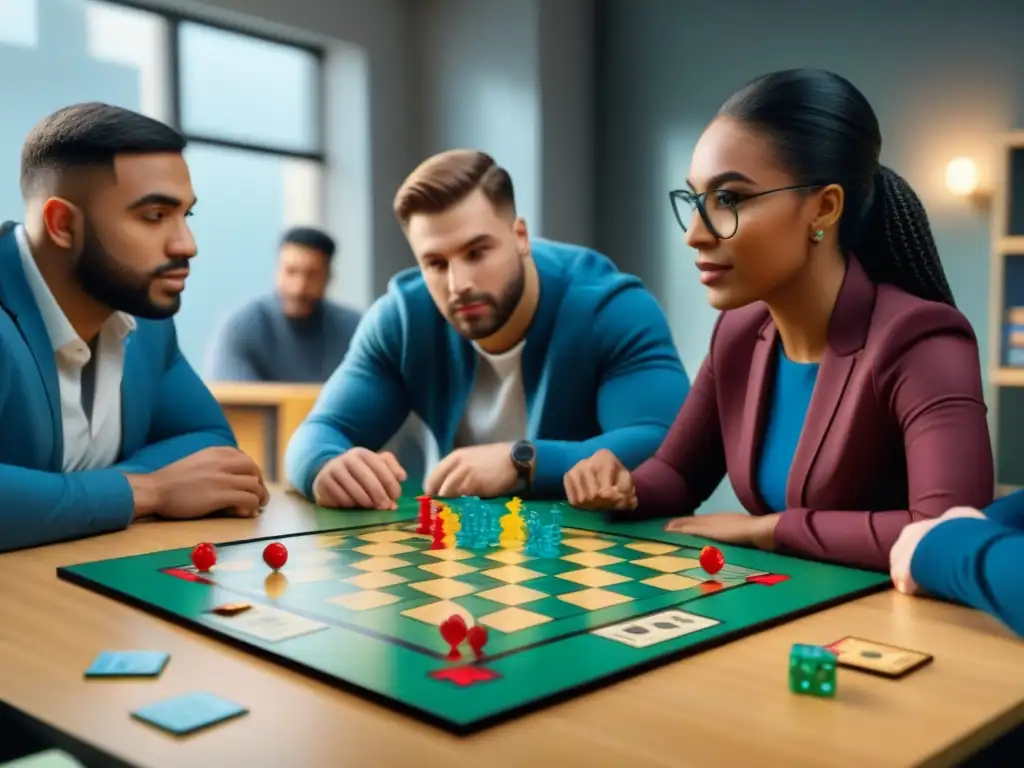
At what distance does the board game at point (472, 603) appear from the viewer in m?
1.00

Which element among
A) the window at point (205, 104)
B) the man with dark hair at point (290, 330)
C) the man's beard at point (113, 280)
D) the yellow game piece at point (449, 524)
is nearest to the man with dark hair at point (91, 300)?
the man's beard at point (113, 280)

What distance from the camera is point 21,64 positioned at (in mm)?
4656

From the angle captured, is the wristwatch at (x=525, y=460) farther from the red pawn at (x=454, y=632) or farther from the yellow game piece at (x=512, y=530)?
the red pawn at (x=454, y=632)

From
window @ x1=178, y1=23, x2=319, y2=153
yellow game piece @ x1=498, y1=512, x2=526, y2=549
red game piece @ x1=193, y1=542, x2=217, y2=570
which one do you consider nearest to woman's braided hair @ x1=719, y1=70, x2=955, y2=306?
yellow game piece @ x1=498, y1=512, x2=526, y2=549

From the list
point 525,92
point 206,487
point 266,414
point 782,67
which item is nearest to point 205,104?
point 525,92

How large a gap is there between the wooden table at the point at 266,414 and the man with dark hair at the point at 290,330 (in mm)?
554

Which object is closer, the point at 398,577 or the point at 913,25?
the point at 398,577

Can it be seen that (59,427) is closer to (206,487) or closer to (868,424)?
(206,487)

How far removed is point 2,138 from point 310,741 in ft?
14.6

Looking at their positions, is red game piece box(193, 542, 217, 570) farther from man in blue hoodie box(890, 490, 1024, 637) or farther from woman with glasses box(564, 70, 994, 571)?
man in blue hoodie box(890, 490, 1024, 637)

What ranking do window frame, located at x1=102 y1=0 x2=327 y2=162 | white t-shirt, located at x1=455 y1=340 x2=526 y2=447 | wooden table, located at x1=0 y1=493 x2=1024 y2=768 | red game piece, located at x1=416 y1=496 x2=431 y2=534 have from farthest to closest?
1. window frame, located at x1=102 y1=0 x2=327 y2=162
2. white t-shirt, located at x1=455 y1=340 x2=526 y2=447
3. red game piece, located at x1=416 y1=496 x2=431 y2=534
4. wooden table, located at x1=0 y1=493 x2=1024 y2=768

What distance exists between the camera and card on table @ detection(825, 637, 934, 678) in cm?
105

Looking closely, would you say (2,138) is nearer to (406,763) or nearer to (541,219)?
(541,219)

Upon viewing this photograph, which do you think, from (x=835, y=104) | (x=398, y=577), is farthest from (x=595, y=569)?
(x=835, y=104)
